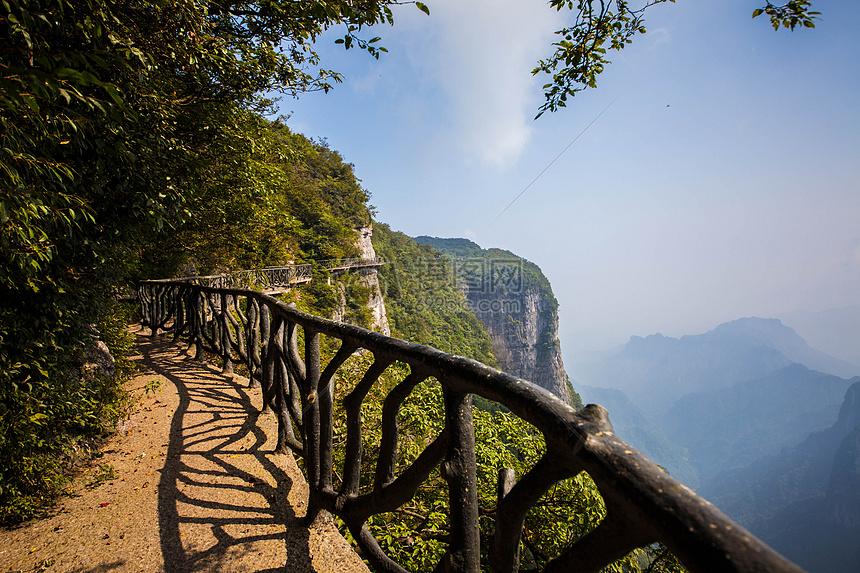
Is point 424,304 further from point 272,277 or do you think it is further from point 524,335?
point 272,277

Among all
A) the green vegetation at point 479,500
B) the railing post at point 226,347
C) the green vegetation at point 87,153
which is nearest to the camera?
the green vegetation at point 87,153

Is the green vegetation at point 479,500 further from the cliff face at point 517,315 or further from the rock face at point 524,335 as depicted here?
the rock face at point 524,335

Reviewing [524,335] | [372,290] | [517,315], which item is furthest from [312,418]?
[517,315]

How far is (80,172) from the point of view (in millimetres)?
2715

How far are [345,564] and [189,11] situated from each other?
4.25 meters

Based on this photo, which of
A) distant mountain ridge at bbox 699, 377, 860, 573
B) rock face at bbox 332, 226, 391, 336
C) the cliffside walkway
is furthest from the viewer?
distant mountain ridge at bbox 699, 377, 860, 573

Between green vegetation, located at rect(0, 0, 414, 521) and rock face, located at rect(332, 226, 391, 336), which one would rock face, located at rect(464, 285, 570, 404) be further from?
green vegetation, located at rect(0, 0, 414, 521)

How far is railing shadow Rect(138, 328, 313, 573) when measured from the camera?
1.85 metres

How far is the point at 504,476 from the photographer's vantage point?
1072 millimetres

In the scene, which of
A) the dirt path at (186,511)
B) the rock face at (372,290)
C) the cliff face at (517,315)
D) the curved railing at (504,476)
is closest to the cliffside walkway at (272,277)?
the rock face at (372,290)

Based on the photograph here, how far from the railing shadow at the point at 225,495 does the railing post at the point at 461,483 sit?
117 cm

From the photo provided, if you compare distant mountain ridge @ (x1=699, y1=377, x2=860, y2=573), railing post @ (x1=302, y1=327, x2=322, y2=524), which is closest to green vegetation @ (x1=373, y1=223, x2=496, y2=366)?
railing post @ (x1=302, y1=327, x2=322, y2=524)

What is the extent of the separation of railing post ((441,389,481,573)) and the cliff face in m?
61.2

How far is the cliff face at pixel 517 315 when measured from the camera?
64.3m
